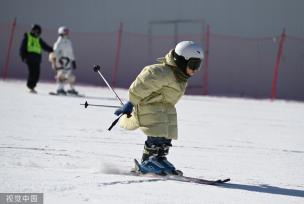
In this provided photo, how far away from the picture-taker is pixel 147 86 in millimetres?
5289

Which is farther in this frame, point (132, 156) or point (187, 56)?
point (132, 156)

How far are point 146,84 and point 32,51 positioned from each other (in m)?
10.2

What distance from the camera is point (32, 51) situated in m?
15.1

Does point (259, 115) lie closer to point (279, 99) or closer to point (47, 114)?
point (47, 114)

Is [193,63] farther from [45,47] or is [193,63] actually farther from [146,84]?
[45,47]

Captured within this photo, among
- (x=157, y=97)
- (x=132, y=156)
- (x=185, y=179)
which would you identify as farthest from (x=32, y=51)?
(x=185, y=179)

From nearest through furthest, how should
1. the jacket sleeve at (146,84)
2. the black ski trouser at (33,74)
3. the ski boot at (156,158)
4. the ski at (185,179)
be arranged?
the ski at (185,179)
the jacket sleeve at (146,84)
the ski boot at (156,158)
the black ski trouser at (33,74)

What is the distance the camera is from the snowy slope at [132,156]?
180 inches

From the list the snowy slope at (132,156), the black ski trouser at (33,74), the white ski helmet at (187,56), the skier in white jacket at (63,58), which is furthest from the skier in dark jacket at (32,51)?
the white ski helmet at (187,56)

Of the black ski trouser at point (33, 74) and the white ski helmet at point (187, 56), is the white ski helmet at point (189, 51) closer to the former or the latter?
the white ski helmet at point (187, 56)

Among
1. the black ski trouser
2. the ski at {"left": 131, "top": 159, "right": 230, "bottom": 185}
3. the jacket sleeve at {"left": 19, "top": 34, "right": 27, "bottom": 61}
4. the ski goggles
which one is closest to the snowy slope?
the ski at {"left": 131, "top": 159, "right": 230, "bottom": 185}

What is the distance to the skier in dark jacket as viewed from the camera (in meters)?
14.9

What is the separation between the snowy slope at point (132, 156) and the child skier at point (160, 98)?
34cm

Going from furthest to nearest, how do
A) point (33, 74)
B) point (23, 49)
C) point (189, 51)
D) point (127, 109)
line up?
1. point (33, 74)
2. point (23, 49)
3. point (189, 51)
4. point (127, 109)
